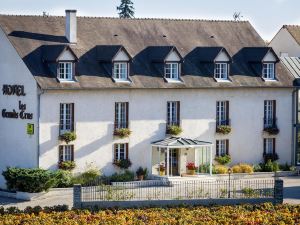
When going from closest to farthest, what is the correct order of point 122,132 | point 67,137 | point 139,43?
point 67,137 → point 122,132 → point 139,43

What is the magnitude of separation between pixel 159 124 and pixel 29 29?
9.68 metres

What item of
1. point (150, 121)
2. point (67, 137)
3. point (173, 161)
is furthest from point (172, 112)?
point (67, 137)

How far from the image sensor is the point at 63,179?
204 feet

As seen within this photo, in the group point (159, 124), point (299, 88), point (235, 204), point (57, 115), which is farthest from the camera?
point (299, 88)

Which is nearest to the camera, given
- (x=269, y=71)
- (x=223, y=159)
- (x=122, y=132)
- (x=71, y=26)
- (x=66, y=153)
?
(x=66, y=153)

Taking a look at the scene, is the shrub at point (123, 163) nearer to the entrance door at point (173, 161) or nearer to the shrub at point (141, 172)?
the shrub at point (141, 172)

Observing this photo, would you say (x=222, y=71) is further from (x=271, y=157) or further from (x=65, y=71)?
(x=65, y=71)

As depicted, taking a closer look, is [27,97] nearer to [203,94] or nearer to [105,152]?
[105,152]

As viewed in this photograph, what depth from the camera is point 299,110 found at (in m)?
73.2

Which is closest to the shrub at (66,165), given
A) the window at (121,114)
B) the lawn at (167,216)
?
the window at (121,114)

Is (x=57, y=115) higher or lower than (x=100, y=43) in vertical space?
lower

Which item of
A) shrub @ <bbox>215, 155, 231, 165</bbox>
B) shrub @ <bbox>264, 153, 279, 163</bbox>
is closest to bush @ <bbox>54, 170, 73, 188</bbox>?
shrub @ <bbox>215, 155, 231, 165</bbox>

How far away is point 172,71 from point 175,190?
10162 millimetres

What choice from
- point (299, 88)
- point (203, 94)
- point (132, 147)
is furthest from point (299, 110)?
point (132, 147)
